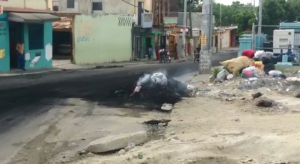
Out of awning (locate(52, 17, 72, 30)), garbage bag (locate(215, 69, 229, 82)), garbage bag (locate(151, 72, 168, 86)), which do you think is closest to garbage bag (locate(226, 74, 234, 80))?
garbage bag (locate(215, 69, 229, 82))

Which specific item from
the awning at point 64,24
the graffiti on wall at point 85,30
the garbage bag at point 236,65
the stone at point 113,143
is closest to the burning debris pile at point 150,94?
the garbage bag at point 236,65

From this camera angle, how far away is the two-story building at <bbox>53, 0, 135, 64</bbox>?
31.2 m

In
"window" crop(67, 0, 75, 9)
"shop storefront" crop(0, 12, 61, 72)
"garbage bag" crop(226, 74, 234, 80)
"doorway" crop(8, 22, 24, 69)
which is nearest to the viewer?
"garbage bag" crop(226, 74, 234, 80)

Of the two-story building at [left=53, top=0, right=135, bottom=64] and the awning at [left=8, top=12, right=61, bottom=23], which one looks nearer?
the awning at [left=8, top=12, right=61, bottom=23]

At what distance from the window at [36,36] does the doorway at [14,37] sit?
2.17 ft

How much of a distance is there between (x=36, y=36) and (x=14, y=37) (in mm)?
1439

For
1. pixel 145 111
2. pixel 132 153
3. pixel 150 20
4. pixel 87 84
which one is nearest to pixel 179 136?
pixel 132 153

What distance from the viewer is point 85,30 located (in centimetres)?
3162

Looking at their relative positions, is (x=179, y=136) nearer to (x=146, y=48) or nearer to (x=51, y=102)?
(x=51, y=102)

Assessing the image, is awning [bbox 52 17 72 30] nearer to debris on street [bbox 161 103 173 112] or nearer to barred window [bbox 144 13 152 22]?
barred window [bbox 144 13 152 22]

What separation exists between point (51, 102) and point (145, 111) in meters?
2.85

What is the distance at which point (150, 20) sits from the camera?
4138 centimetres

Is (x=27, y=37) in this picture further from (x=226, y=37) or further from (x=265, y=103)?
(x=226, y=37)

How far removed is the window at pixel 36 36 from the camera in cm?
2558
